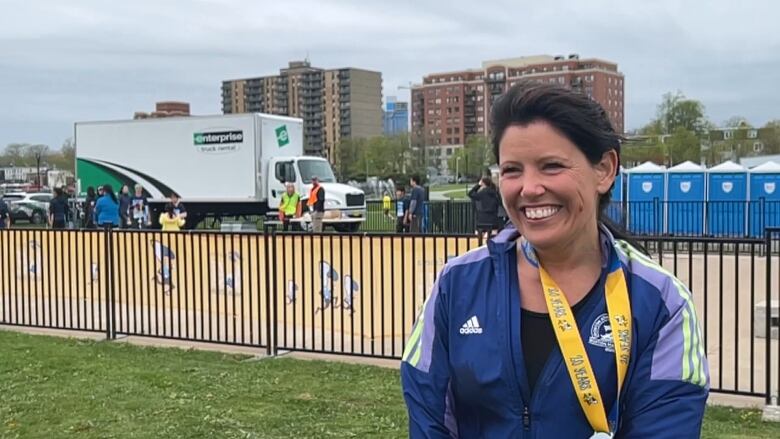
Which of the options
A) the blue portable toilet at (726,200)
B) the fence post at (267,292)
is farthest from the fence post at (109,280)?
the blue portable toilet at (726,200)

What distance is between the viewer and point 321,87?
149500 millimetres

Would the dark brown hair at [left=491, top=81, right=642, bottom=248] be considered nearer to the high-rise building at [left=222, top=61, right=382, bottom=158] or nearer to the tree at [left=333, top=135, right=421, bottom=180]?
the tree at [left=333, top=135, right=421, bottom=180]

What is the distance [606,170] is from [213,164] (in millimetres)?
28867

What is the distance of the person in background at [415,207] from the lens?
74.3ft

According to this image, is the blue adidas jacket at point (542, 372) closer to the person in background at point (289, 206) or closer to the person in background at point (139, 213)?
the person in background at point (289, 206)

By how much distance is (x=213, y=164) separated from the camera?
3006cm

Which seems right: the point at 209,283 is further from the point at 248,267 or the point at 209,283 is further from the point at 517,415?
the point at 517,415

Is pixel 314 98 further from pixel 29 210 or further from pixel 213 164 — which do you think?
pixel 213 164

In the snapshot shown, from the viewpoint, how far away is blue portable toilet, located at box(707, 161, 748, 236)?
2239cm

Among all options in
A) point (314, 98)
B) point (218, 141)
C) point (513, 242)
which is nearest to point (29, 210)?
point (218, 141)

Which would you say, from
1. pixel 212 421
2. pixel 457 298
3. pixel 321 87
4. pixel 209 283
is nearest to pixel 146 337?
pixel 209 283

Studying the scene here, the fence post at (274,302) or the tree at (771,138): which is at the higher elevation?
the tree at (771,138)

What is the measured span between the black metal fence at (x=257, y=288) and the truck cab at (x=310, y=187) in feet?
56.3

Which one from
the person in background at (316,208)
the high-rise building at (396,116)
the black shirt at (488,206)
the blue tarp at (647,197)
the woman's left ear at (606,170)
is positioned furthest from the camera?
the high-rise building at (396,116)
